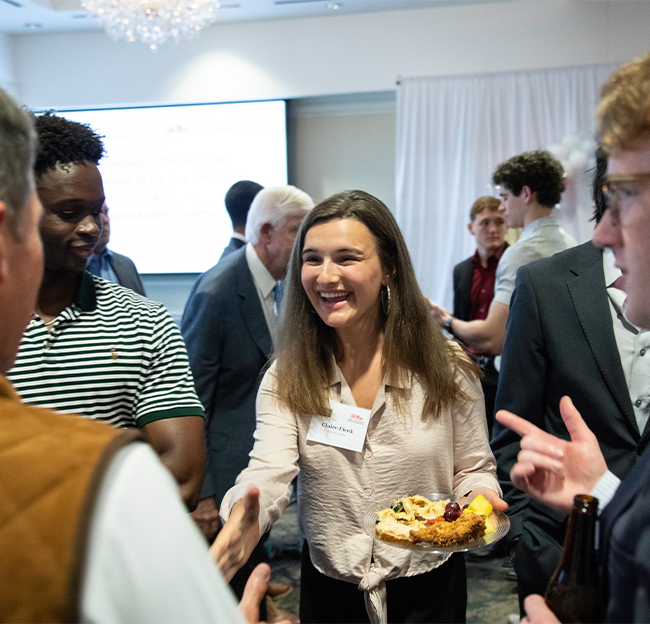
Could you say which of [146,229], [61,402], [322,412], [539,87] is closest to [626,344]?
[322,412]

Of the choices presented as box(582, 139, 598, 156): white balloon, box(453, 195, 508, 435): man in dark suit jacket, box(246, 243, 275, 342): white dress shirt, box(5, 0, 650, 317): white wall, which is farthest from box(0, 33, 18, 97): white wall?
box(582, 139, 598, 156): white balloon

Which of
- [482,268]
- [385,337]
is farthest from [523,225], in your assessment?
[385,337]

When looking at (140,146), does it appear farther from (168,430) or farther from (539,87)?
(168,430)

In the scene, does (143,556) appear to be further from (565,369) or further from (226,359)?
(226,359)

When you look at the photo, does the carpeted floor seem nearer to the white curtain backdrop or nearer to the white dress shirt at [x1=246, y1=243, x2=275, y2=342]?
the white dress shirt at [x1=246, y1=243, x2=275, y2=342]

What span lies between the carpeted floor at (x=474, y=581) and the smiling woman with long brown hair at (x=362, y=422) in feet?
4.86

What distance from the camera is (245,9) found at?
5785mm

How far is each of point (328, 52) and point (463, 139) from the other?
162 cm

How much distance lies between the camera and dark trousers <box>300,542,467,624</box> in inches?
63.3

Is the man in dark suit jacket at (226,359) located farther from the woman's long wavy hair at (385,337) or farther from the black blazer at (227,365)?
the woman's long wavy hair at (385,337)

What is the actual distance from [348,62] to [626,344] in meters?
5.15

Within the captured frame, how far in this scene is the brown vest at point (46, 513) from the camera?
0.51 metres

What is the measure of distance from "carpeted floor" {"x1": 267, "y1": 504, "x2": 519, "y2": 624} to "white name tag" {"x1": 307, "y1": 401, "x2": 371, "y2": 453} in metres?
1.81

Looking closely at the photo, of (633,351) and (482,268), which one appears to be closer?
(633,351)
